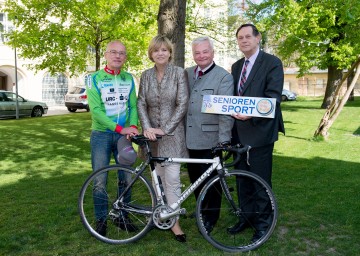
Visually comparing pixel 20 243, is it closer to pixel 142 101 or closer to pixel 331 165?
pixel 142 101

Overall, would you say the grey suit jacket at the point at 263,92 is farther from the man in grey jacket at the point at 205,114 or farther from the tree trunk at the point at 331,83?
the tree trunk at the point at 331,83

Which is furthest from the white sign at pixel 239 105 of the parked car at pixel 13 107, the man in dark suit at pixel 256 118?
the parked car at pixel 13 107

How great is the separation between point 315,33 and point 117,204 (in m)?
22.6

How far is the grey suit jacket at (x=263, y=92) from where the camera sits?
4551 millimetres

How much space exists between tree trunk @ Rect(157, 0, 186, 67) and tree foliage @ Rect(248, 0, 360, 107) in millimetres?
12198

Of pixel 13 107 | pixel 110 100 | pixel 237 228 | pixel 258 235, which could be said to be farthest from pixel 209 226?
pixel 13 107

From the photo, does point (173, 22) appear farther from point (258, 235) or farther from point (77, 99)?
point (77, 99)

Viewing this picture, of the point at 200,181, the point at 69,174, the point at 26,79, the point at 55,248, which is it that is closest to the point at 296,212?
the point at 200,181

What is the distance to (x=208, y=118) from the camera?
4.77 metres

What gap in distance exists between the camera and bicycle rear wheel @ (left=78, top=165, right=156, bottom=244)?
183 inches

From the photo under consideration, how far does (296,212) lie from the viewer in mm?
5883

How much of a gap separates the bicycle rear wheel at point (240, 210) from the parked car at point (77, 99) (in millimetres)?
25922

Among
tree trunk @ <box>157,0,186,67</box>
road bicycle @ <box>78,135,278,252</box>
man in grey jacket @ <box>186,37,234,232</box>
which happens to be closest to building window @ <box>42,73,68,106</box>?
tree trunk @ <box>157,0,186,67</box>

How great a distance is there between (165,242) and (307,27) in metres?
20.8
